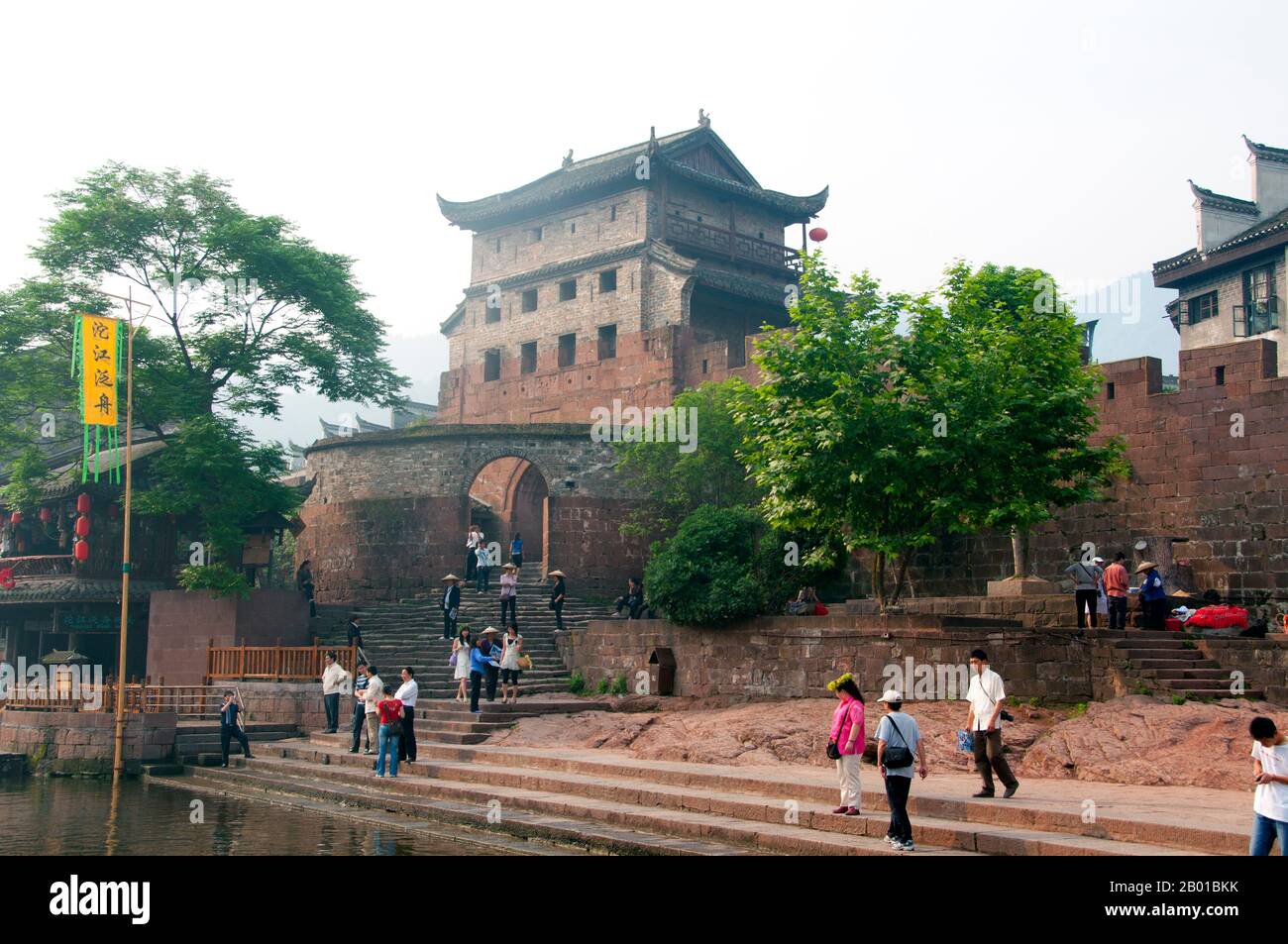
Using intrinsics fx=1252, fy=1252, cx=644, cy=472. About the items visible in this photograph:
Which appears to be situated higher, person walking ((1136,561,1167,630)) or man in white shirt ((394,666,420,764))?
person walking ((1136,561,1167,630))

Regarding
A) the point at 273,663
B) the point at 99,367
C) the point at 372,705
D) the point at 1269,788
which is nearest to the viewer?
the point at 1269,788

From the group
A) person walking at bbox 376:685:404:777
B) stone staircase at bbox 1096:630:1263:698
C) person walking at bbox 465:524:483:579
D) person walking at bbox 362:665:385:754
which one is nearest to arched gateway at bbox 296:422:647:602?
person walking at bbox 465:524:483:579

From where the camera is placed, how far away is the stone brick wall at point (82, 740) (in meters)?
21.3

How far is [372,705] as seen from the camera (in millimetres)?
19094

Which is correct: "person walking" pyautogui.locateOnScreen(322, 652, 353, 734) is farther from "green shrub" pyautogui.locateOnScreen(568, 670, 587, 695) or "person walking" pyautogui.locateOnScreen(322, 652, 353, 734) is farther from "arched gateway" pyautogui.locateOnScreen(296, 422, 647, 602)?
"arched gateway" pyautogui.locateOnScreen(296, 422, 647, 602)

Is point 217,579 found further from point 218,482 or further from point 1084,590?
point 1084,590

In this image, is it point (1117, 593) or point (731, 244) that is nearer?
point (1117, 593)

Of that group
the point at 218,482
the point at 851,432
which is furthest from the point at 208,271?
the point at 851,432

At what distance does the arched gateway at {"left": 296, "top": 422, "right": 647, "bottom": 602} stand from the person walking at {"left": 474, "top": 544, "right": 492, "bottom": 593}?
1.18m

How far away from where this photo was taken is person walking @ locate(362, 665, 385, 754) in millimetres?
18984

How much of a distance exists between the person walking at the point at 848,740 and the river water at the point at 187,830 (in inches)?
131

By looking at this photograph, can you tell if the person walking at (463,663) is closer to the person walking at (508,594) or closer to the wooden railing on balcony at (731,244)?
the person walking at (508,594)

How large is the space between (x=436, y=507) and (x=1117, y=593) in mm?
18450
